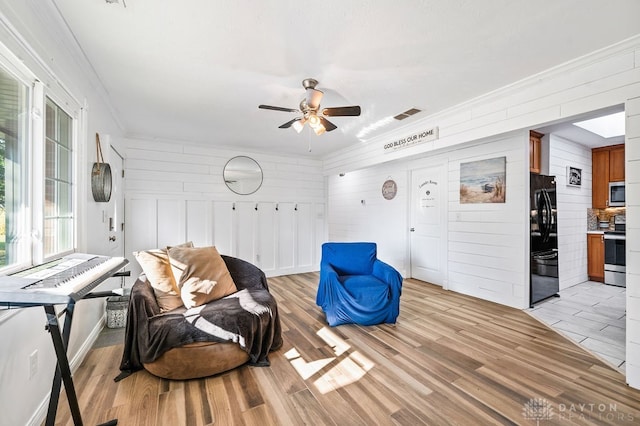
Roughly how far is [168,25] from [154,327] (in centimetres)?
215

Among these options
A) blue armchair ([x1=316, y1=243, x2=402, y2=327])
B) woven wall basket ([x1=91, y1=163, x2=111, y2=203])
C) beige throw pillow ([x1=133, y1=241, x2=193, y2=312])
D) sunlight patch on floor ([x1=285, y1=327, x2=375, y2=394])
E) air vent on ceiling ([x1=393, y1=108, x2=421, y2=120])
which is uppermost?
air vent on ceiling ([x1=393, y1=108, x2=421, y2=120])

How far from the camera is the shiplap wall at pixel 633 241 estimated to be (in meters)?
1.95

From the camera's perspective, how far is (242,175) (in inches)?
204

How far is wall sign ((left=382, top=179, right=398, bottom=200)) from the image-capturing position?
5.21 metres

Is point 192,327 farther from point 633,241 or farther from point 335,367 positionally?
point 633,241

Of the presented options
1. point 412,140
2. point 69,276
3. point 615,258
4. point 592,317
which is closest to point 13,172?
point 69,276

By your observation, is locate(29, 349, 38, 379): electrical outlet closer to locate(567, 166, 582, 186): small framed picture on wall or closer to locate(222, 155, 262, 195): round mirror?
locate(222, 155, 262, 195): round mirror

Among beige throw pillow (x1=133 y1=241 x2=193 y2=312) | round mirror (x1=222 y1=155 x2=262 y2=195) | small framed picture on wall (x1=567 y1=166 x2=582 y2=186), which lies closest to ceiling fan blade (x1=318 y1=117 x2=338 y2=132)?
beige throw pillow (x1=133 y1=241 x2=193 y2=312)

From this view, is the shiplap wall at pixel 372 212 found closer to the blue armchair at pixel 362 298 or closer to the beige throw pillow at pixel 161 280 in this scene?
the blue armchair at pixel 362 298

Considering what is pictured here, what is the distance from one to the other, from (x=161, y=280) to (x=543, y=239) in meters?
4.56

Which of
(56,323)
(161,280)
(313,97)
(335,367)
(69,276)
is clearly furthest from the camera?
(313,97)

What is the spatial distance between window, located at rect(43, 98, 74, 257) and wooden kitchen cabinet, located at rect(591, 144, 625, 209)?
7458 mm

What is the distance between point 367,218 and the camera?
5.74m

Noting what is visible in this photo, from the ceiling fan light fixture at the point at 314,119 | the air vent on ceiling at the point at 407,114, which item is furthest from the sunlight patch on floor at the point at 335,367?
the air vent on ceiling at the point at 407,114
